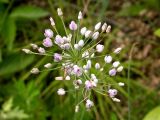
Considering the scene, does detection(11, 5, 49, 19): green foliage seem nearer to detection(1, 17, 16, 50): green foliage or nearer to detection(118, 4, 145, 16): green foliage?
detection(1, 17, 16, 50): green foliage

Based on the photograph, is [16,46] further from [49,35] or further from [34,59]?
[49,35]

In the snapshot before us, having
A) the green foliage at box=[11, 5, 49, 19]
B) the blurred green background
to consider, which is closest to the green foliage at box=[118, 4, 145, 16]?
the blurred green background

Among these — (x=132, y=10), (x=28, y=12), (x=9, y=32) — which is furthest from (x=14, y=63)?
(x=132, y=10)

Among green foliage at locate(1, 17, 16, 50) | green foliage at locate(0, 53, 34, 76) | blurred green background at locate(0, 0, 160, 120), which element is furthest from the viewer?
green foliage at locate(0, 53, 34, 76)

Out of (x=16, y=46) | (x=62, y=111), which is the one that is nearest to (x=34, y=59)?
(x=16, y=46)

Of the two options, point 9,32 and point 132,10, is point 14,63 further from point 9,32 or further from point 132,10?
point 132,10

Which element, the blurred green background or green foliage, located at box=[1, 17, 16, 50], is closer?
the blurred green background

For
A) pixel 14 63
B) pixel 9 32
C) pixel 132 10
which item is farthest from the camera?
pixel 132 10

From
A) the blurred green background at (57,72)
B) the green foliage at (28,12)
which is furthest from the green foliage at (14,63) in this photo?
the green foliage at (28,12)

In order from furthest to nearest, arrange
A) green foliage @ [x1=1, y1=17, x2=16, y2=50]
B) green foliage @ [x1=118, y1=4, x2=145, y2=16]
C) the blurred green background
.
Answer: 1. green foliage @ [x1=118, y1=4, x2=145, y2=16]
2. green foliage @ [x1=1, y1=17, x2=16, y2=50]
3. the blurred green background
